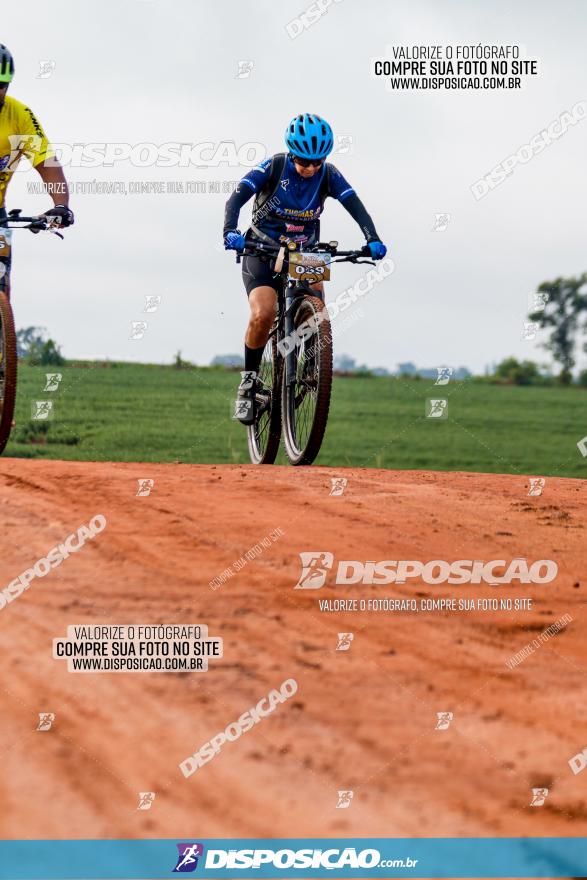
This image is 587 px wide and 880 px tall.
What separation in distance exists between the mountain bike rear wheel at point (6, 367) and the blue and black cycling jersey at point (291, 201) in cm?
207

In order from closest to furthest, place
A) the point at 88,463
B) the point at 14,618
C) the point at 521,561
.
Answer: the point at 14,618 < the point at 521,561 < the point at 88,463

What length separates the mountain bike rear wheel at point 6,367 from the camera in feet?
29.7

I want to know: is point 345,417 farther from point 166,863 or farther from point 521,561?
point 166,863

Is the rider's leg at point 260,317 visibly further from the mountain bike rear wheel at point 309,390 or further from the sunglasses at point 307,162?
the sunglasses at point 307,162

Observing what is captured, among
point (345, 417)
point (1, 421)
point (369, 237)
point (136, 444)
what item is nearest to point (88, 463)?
point (1, 421)

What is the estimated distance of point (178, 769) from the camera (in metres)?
4.33

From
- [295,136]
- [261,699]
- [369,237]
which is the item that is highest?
[295,136]

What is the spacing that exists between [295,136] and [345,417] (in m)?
21.5

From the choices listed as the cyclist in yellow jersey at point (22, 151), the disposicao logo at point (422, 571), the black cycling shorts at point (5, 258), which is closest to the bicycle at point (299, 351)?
the cyclist in yellow jersey at point (22, 151)

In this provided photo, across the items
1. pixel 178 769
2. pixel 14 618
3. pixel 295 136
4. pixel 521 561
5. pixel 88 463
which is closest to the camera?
pixel 178 769

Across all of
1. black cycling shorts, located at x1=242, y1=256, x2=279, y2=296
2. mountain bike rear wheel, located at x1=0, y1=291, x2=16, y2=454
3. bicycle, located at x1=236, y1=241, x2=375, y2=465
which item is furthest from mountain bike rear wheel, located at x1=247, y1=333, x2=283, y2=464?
mountain bike rear wheel, located at x1=0, y1=291, x2=16, y2=454

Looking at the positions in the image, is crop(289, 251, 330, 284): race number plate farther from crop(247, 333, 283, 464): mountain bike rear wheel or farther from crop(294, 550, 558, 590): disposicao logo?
crop(294, 550, 558, 590): disposicao logo

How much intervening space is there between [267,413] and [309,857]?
6.47 m

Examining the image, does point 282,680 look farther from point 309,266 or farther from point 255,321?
point 255,321
